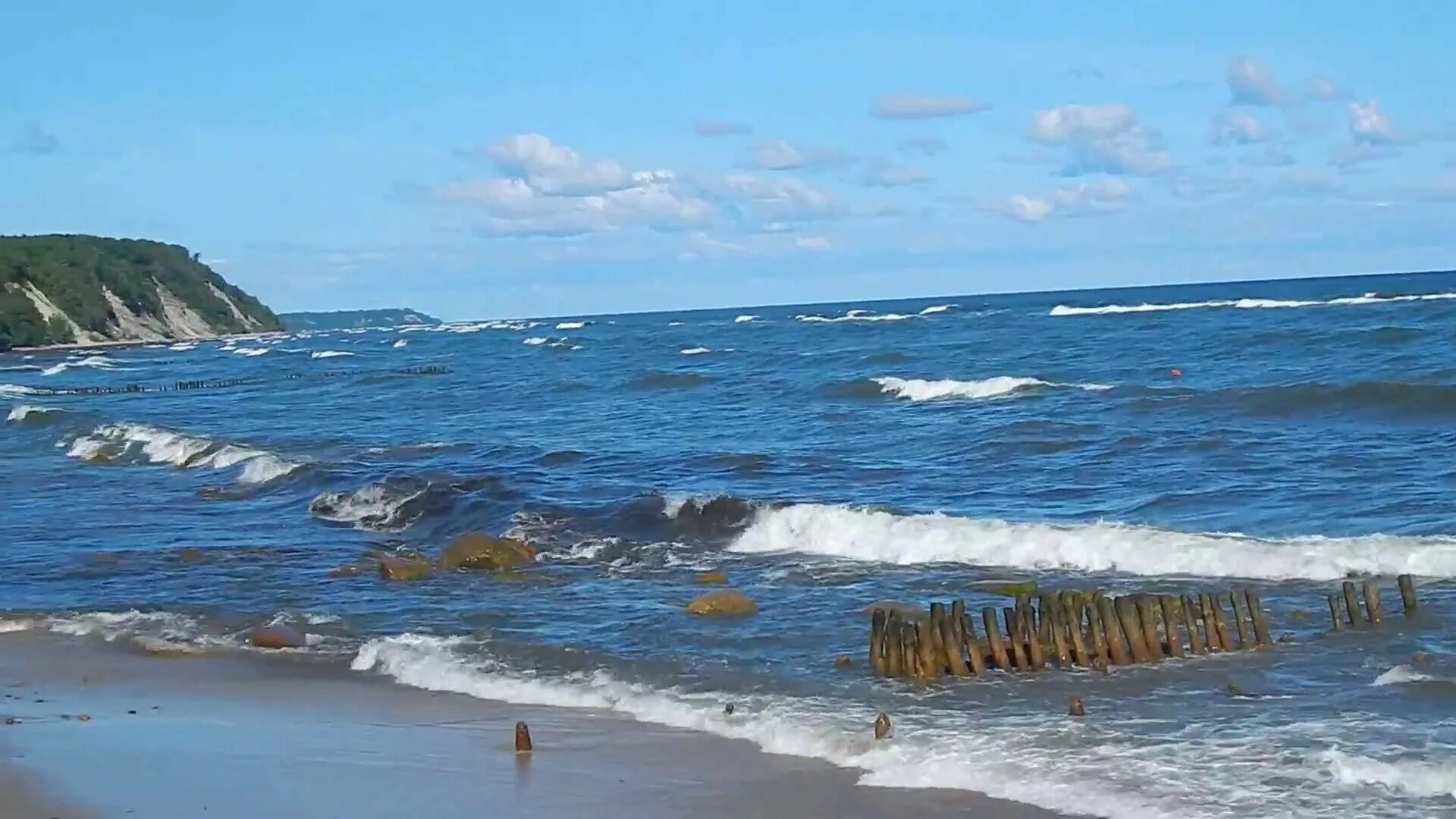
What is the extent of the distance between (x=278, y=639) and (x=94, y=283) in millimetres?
140396

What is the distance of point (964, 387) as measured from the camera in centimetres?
4516

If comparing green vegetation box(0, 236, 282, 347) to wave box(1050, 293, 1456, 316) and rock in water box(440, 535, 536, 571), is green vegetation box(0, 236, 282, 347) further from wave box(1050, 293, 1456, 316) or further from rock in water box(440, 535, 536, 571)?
rock in water box(440, 535, 536, 571)

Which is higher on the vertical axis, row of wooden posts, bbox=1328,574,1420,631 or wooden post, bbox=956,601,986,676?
wooden post, bbox=956,601,986,676

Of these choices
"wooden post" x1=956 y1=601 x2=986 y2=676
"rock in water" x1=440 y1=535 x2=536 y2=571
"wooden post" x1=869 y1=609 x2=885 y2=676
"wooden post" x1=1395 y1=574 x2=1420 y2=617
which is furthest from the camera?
"rock in water" x1=440 y1=535 x2=536 y2=571

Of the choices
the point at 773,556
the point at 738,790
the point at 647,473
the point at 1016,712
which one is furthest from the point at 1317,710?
the point at 647,473

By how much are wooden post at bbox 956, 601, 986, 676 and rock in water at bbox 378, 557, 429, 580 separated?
8.67 m

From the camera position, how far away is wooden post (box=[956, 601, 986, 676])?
13.1 meters

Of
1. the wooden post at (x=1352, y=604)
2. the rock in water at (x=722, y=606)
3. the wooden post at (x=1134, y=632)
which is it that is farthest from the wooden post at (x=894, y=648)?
the wooden post at (x=1352, y=604)

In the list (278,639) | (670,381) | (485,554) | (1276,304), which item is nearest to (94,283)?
(1276,304)

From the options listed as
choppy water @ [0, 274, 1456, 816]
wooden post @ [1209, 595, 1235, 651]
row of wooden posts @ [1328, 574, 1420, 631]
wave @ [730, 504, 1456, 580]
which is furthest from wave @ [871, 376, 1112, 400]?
wooden post @ [1209, 595, 1235, 651]

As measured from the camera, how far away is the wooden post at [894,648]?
1324cm

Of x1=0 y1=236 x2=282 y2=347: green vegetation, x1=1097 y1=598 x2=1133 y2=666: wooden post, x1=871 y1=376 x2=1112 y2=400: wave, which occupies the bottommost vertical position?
x1=1097 y1=598 x2=1133 y2=666: wooden post

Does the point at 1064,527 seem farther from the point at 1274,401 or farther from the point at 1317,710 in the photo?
the point at 1274,401

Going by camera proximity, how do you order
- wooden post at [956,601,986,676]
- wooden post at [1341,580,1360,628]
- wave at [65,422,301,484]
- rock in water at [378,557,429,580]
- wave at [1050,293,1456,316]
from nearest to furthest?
wooden post at [956,601,986,676], wooden post at [1341,580,1360,628], rock in water at [378,557,429,580], wave at [65,422,301,484], wave at [1050,293,1456,316]
